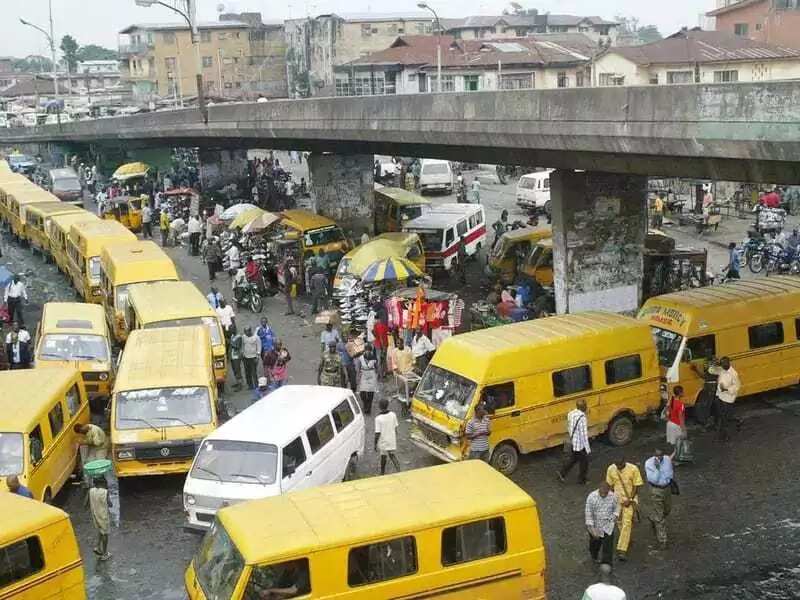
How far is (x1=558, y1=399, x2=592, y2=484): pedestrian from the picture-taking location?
1273 cm

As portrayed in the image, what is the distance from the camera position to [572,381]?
14.1m

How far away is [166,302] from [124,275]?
315 centimetres

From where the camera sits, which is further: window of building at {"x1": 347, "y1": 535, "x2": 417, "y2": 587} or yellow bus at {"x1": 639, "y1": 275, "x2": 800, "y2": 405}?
yellow bus at {"x1": 639, "y1": 275, "x2": 800, "y2": 405}

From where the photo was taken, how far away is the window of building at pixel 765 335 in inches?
622

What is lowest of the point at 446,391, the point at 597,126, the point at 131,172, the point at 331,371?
the point at 331,371

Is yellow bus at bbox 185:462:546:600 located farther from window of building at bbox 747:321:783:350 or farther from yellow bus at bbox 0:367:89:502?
window of building at bbox 747:321:783:350

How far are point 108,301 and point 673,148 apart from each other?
586 inches

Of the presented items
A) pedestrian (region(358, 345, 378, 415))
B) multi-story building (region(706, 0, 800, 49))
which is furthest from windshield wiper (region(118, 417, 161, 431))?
multi-story building (region(706, 0, 800, 49))

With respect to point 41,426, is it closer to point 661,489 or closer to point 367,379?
point 367,379

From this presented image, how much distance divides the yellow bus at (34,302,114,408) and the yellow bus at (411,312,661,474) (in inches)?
260

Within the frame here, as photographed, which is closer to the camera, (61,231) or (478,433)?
(478,433)

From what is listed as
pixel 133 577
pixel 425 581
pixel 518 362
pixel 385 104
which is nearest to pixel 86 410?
pixel 133 577

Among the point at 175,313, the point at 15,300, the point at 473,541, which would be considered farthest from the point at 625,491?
the point at 15,300

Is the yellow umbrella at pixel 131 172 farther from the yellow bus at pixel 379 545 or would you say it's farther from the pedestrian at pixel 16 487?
the yellow bus at pixel 379 545
